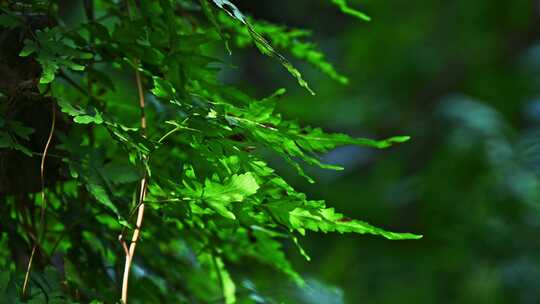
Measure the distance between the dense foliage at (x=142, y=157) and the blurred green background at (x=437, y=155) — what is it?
2165 millimetres

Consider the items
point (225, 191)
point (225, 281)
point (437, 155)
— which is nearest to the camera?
point (225, 191)

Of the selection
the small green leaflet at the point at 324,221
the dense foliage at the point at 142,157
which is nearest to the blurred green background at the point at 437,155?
the dense foliage at the point at 142,157

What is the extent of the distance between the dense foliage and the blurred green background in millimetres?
2165

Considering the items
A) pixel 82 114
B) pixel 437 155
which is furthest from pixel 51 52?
pixel 437 155

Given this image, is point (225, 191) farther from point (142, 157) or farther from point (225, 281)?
point (225, 281)

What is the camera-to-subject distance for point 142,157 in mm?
800

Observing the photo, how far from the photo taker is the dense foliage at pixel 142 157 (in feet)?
2.59

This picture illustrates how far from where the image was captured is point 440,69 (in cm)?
427

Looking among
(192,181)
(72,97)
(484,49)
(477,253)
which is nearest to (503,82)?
(484,49)

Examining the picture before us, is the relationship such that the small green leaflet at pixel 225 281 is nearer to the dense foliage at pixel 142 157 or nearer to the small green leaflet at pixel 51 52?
the dense foliage at pixel 142 157

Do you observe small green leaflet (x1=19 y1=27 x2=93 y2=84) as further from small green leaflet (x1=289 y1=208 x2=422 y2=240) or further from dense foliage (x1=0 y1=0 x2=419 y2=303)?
small green leaflet (x1=289 y1=208 x2=422 y2=240)

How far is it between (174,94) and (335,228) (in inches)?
7.5

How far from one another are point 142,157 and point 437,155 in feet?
9.31

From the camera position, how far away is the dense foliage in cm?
79
